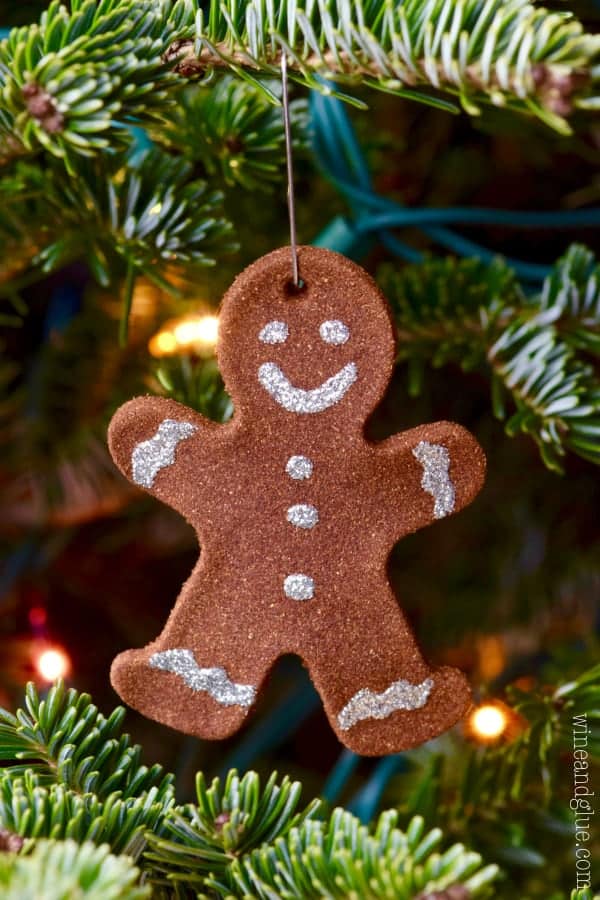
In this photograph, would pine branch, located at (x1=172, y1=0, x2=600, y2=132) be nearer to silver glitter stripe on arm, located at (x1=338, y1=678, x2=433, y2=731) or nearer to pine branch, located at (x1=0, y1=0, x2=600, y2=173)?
pine branch, located at (x1=0, y1=0, x2=600, y2=173)

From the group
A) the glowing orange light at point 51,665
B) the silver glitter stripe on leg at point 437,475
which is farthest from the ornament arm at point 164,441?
the glowing orange light at point 51,665

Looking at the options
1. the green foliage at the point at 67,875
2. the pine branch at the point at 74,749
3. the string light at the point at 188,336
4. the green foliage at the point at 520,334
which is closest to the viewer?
the green foliage at the point at 67,875

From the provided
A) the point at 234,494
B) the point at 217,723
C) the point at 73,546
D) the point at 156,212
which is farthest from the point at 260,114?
the point at 73,546

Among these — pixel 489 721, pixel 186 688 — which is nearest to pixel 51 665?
pixel 186 688

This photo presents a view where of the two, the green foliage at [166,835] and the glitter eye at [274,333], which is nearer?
the green foliage at [166,835]

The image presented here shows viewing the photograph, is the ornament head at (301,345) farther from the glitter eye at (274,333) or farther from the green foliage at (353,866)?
the green foliage at (353,866)

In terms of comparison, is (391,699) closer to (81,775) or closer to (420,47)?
(81,775)

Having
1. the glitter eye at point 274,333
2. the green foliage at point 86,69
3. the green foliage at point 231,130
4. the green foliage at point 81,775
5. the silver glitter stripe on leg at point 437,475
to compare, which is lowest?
the green foliage at point 81,775
